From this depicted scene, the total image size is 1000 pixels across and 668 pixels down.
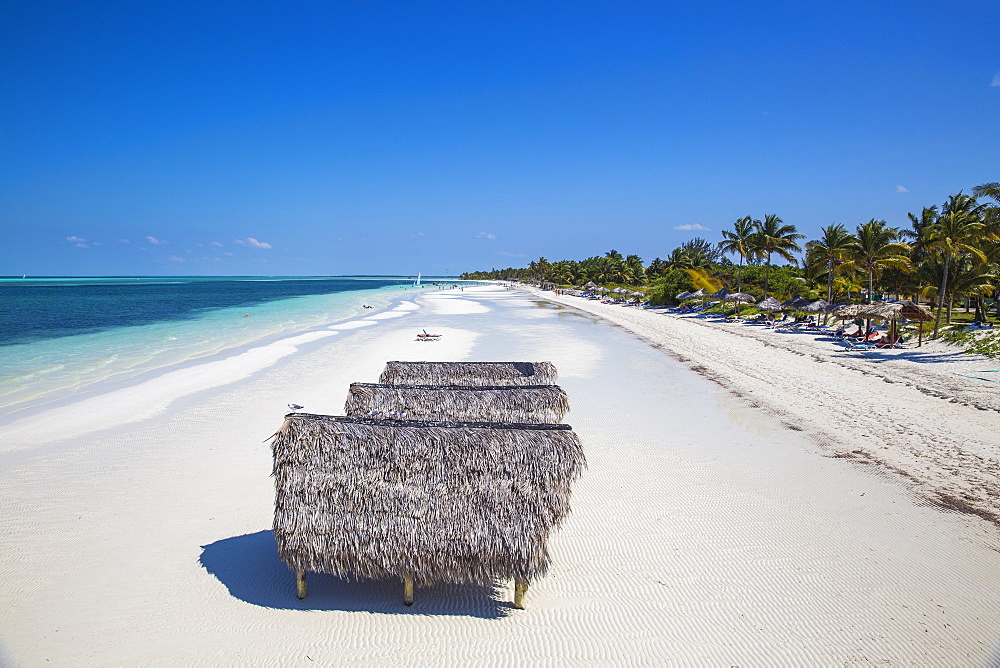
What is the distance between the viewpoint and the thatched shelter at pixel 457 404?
18.5 feet

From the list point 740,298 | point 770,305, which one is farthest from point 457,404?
point 740,298

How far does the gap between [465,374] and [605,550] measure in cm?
290

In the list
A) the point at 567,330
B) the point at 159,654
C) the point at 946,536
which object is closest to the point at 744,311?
the point at 567,330

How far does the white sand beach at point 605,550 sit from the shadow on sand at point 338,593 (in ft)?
0.08

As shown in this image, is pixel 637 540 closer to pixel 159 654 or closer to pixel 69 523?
pixel 159 654

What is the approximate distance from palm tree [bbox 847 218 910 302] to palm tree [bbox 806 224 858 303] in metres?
0.49

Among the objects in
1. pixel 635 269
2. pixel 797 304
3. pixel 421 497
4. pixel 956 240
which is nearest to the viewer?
pixel 421 497

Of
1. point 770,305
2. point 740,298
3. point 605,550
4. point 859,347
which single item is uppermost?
point 740,298

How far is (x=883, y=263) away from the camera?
2561 cm

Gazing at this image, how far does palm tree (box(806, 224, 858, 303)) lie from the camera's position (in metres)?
28.3

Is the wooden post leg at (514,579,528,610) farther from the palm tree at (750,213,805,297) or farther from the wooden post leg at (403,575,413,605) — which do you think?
the palm tree at (750,213,805,297)

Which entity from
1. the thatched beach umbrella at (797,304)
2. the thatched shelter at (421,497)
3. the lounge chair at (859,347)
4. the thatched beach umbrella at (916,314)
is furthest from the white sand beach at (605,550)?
the thatched beach umbrella at (797,304)

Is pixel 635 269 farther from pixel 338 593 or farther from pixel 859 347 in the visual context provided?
pixel 338 593

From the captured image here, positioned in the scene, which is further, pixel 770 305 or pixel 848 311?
pixel 770 305
